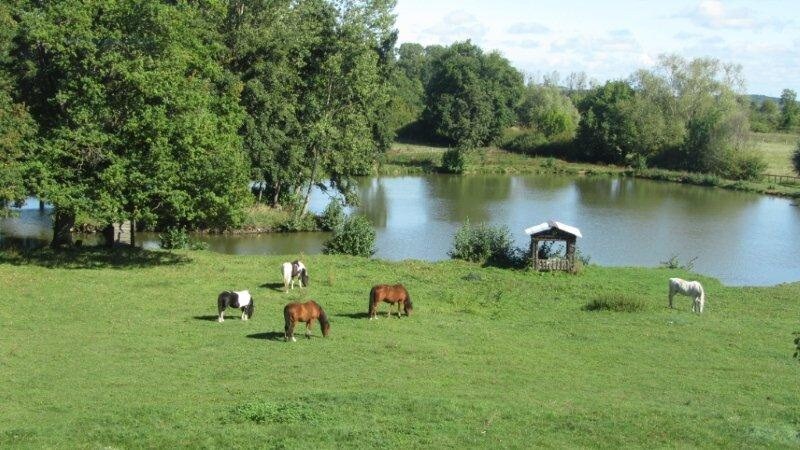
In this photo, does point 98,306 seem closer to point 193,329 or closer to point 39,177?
point 193,329

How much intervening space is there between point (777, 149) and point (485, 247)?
282ft

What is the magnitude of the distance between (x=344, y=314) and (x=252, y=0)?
24.7m

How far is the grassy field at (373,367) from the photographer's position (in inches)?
549

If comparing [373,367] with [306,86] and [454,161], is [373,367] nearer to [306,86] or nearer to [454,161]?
[306,86]

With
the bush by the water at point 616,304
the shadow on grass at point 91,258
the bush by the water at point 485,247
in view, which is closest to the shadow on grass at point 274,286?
the shadow on grass at point 91,258

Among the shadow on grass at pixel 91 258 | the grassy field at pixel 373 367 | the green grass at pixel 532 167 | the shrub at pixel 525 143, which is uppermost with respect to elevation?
the shrub at pixel 525 143

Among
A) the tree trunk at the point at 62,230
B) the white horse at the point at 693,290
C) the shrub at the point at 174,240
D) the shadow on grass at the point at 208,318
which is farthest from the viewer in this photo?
the shrub at the point at 174,240

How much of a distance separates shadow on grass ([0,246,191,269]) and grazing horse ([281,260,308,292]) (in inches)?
240

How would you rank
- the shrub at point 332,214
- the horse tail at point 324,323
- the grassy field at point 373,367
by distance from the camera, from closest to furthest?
the grassy field at point 373,367
the horse tail at point 324,323
the shrub at point 332,214

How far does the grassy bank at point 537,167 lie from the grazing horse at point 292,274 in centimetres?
5604

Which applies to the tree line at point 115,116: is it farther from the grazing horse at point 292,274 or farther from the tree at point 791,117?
the tree at point 791,117

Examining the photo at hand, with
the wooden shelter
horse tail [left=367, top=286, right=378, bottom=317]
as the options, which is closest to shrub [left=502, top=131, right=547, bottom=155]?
the wooden shelter

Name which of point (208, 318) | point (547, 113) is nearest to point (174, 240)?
point (208, 318)

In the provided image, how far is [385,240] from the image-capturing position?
4606 centimetres
